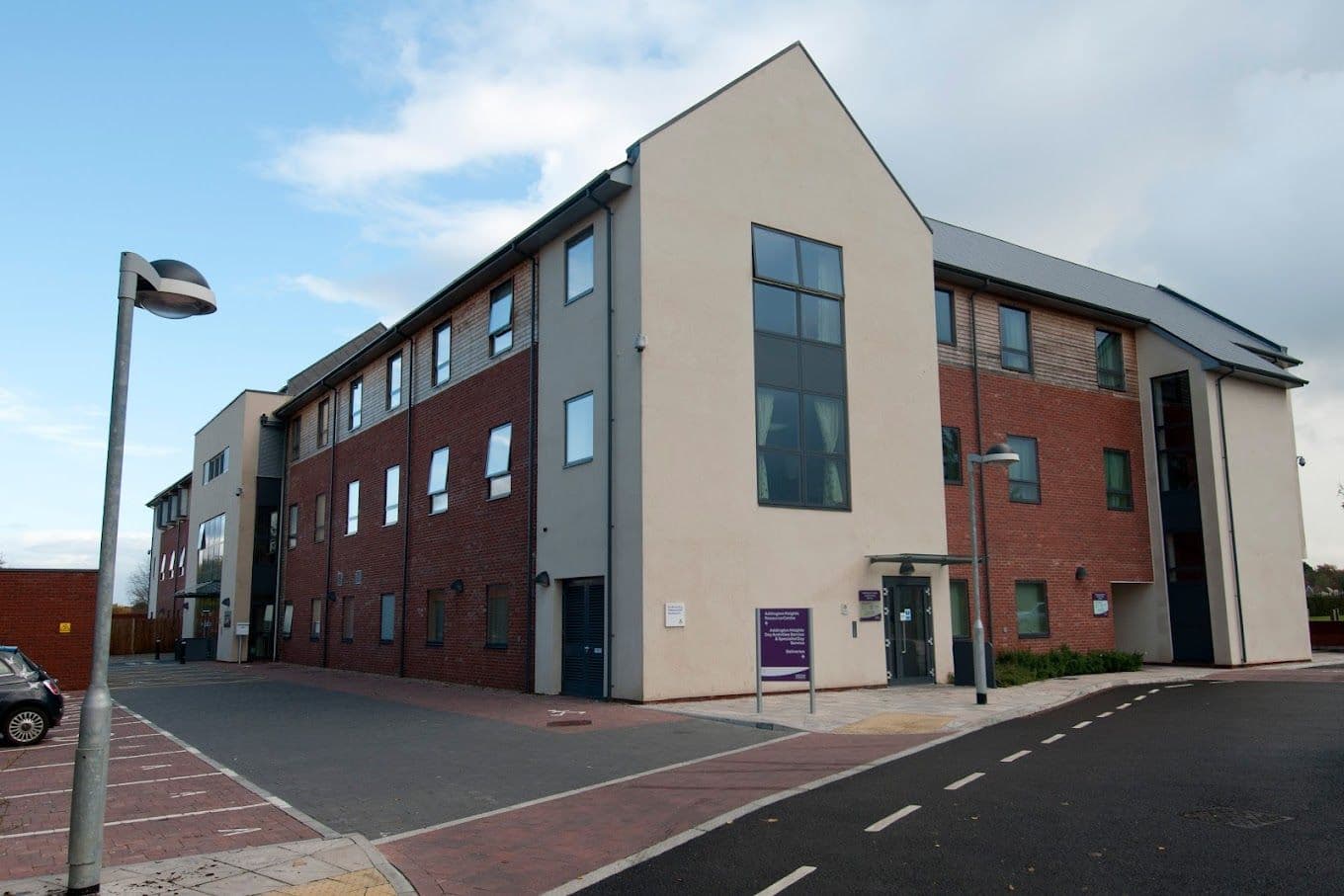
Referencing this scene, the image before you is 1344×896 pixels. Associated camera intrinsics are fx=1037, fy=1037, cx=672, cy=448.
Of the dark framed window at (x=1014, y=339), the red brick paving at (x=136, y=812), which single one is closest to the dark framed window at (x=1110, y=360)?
the dark framed window at (x=1014, y=339)

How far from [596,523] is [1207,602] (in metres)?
16.8

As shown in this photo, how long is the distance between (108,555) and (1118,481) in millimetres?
25390

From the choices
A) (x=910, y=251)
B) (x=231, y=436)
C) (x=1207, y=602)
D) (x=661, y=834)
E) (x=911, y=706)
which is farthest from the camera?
(x=231, y=436)

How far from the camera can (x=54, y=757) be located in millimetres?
12883

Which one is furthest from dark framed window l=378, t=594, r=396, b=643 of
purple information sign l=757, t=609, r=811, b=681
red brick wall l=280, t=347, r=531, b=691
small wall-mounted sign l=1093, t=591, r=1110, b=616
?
small wall-mounted sign l=1093, t=591, r=1110, b=616

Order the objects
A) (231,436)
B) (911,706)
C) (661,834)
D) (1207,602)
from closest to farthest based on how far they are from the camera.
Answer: (661,834), (911,706), (1207,602), (231,436)

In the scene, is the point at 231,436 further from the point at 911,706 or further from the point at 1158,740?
the point at 1158,740

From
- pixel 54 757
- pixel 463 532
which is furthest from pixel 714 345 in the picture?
pixel 54 757

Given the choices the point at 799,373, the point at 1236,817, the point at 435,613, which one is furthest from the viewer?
the point at 435,613

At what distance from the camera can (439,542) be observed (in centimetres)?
2447

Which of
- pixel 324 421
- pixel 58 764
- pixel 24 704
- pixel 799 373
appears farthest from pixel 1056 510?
pixel 324 421

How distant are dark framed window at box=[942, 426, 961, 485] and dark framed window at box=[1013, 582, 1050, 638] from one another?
3.09 meters

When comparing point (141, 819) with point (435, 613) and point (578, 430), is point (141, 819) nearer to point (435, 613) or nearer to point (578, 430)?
point (578, 430)

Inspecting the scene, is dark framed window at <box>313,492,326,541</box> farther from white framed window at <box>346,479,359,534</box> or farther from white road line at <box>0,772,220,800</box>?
white road line at <box>0,772,220,800</box>
